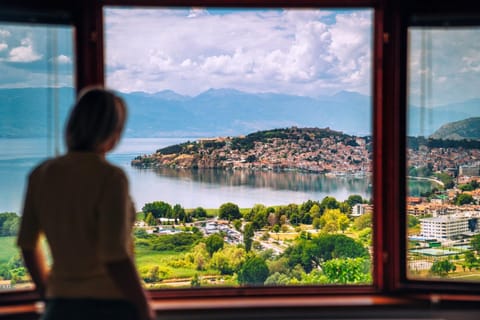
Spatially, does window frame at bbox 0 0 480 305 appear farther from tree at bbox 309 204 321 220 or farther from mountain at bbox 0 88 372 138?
tree at bbox 309 204 321 220

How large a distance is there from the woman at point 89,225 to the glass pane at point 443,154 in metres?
1.77

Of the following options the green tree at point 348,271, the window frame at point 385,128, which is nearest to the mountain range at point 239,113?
the window frame at point 385,128

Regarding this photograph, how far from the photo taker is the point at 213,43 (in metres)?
3.06

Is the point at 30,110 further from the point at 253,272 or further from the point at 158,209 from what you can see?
the point at 253,272

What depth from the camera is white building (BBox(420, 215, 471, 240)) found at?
304 cm

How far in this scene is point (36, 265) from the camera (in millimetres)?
2047

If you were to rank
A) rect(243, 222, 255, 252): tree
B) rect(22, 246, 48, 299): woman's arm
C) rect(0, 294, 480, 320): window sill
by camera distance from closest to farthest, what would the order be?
rect(22, 246, 48, 299): woman's arm, rect(0, 294, 480, 320): window sill, rect(243, 222, 255, 252): tree

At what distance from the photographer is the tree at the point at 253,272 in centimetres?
304

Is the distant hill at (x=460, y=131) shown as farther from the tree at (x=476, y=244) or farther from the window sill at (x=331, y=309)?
the window sill at (x=331, y=309)

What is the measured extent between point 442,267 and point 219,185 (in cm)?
130

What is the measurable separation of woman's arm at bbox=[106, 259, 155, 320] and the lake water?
1274mm

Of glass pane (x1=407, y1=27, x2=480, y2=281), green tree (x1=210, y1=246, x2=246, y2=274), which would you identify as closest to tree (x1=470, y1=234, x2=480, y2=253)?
glass pane (x1=407, y1=27, x2=480, y2=281)

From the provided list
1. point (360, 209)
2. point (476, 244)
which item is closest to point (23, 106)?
point (360, 209)

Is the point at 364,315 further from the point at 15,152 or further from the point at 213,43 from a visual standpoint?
the point at 15,152
